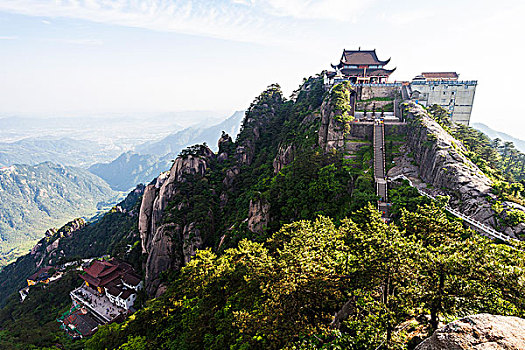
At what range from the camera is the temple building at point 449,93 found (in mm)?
51125

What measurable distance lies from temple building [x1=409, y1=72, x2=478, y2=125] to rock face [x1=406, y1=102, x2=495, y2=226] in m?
20.3

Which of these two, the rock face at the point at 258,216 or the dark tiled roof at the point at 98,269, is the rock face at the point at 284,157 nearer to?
the rock face at the point at 258,216

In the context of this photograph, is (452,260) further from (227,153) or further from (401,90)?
(227,153)

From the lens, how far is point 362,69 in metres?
52.2

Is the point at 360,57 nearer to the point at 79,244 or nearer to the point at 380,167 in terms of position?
the point at 380,167

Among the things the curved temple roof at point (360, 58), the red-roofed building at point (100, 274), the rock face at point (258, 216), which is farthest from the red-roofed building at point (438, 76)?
the red-roofed building at point (100, 274)

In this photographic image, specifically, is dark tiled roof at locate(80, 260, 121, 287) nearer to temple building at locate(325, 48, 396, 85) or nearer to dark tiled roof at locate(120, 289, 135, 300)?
dark tiled roof at locate(120, 289, 135, 300)

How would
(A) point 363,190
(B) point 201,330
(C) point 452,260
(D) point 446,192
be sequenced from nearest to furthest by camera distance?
(C) point 452,260
(B) point 201,330
(D) point 446,192
(A) point 363,190

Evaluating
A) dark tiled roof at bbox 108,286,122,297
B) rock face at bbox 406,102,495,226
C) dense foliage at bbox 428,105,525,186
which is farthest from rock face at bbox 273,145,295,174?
dark tiled roof at bbox 108,286,122,297

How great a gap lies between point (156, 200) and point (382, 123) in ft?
129

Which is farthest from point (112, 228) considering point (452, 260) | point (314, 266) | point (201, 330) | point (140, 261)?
point (452, 260)

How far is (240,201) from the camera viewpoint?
143 ft

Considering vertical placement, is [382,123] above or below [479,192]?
above

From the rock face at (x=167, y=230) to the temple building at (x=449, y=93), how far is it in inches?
1752
